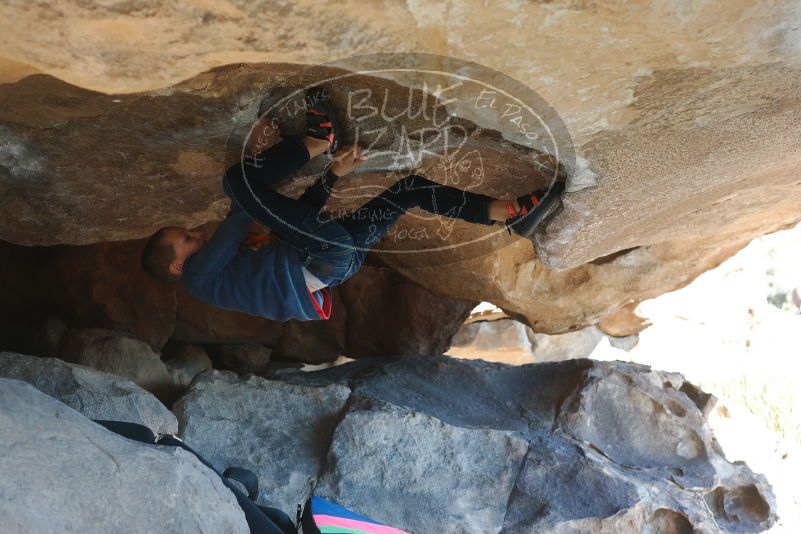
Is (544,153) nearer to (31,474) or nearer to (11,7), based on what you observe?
(11,7)

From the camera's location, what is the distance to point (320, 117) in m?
2.19

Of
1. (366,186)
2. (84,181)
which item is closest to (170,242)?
(84,181)

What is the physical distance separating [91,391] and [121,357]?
739mm

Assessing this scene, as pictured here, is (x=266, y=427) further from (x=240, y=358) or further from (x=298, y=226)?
(x=240, y=358)

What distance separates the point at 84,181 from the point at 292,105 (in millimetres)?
881

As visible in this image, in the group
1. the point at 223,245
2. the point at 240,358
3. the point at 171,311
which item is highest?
the point at 223,245

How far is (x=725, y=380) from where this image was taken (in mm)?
8102

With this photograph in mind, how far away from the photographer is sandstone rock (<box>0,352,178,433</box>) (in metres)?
2.45

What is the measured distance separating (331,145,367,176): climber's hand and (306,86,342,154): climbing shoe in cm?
5

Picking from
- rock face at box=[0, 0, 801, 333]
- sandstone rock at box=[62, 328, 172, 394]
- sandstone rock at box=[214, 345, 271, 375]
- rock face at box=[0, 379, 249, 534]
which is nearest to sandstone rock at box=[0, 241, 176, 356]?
sandstone rock at box=[62, 328, 172, 394]

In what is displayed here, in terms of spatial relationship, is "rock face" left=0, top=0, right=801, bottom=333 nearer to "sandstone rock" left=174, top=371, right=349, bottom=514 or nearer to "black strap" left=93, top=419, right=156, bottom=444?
"sandstone rock" left=174, top=371, right=349, bottom=514

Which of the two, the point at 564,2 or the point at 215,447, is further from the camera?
the point at 215,447

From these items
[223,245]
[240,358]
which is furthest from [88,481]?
[240,358]

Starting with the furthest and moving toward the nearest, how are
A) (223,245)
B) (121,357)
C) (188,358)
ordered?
(188,358), (121,357), (223,245)
